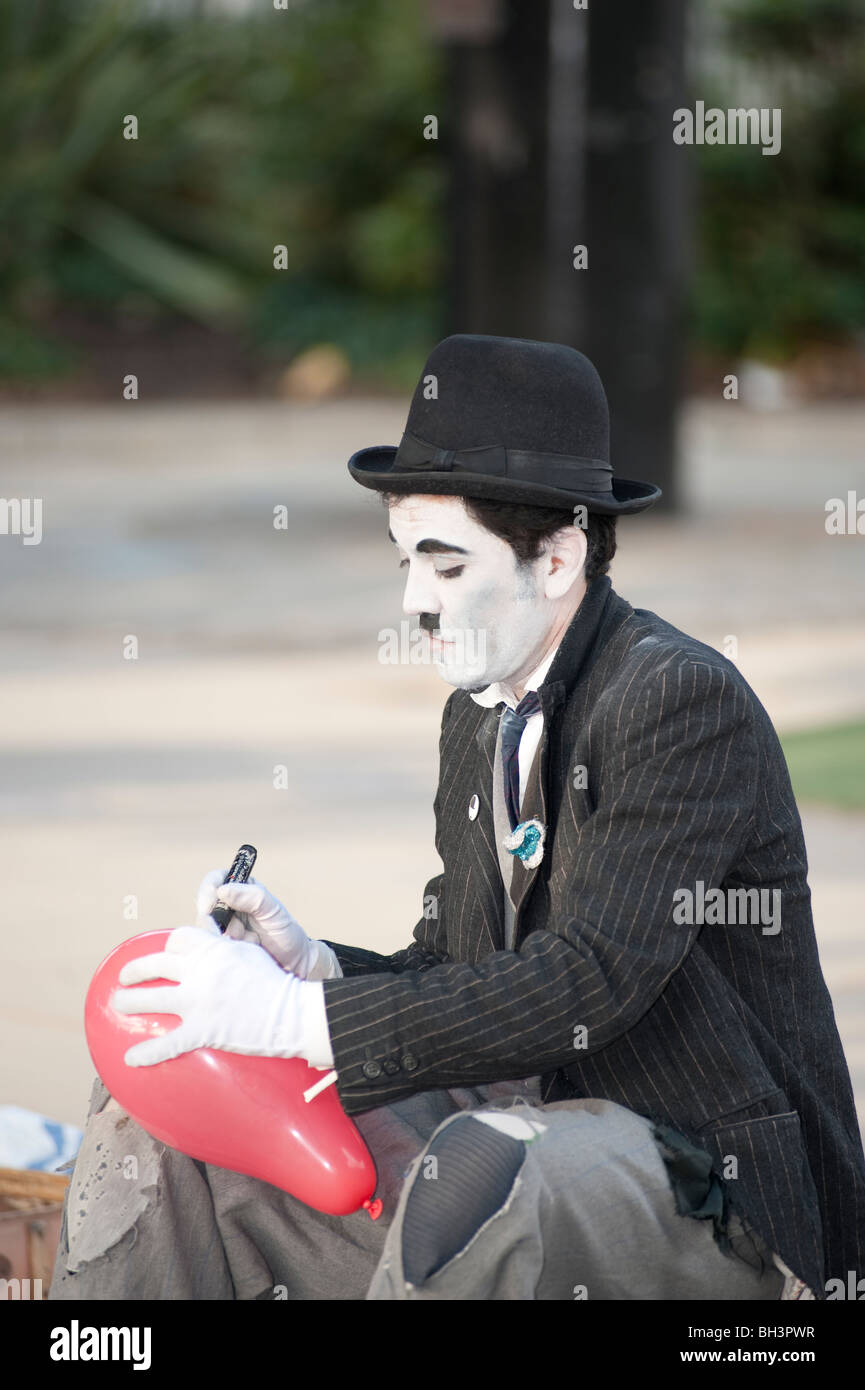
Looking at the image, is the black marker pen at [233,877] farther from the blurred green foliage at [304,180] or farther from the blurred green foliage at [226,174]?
the blurred green foliage at [226,174]

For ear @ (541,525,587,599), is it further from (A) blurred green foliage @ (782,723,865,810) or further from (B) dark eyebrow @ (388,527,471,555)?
(A) blurred green foliage @ (782,723,865,810)

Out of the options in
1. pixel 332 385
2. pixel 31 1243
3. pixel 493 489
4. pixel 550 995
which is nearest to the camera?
pixel 550 995

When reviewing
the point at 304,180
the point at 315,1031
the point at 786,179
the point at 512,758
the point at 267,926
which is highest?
the point at 304,180

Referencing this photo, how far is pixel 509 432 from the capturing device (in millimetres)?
2543

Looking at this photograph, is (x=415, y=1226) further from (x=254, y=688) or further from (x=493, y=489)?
(x=254, y=688)

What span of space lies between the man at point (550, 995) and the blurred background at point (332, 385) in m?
1.91

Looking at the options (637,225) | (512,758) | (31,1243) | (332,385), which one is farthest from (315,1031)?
(332,385)

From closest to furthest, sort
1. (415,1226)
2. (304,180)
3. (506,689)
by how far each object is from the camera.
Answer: (415,1226), (506,689), (304,180)

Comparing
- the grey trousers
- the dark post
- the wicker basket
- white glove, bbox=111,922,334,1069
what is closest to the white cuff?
white glove, bbox=111,922,334,1069

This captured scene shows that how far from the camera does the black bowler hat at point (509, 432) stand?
2533 mm

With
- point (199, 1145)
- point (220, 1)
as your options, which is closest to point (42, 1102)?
point (199, 1145)

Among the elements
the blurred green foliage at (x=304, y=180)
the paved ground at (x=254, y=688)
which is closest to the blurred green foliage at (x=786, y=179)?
the blurred green foliage at (x=304, y=180)

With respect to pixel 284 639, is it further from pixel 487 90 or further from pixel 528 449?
pixel 528 449

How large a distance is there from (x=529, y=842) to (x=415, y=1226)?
0.54m
